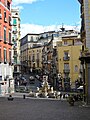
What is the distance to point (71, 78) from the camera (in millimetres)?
90125

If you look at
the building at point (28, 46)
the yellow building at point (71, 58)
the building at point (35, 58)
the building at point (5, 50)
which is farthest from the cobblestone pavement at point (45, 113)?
the building at point (28, 46)

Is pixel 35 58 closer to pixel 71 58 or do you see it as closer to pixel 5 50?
pixel 71 58

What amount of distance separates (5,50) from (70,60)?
28449mm

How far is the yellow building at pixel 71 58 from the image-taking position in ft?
291

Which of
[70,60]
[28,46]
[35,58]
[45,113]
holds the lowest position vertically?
[45,113]

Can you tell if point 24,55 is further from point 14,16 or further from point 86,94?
point 86,94

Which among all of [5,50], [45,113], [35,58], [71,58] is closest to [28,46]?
[35,58]

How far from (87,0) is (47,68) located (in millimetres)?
87564

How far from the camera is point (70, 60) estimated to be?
A: 89.9 metres

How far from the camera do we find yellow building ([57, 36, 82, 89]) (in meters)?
88.8

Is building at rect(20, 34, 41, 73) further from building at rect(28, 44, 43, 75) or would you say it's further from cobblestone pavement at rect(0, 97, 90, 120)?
cobblestone pavement at rect(0, 97, 90, 120)

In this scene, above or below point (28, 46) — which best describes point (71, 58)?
below

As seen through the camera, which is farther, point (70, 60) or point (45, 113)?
point (70, 60)

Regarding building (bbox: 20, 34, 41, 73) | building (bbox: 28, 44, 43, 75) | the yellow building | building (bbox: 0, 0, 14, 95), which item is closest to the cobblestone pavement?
building (bbox: 0, 0, 14, 95)
